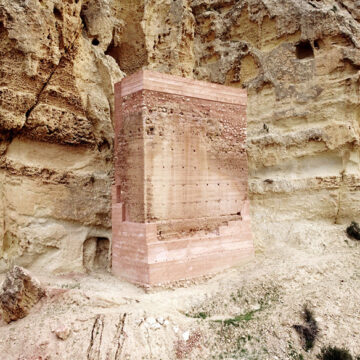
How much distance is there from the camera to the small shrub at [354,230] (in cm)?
1016

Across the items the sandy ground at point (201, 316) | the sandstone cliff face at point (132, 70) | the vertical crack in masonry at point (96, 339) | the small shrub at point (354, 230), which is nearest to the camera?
the vertical crack in masonry at point (96, 339)

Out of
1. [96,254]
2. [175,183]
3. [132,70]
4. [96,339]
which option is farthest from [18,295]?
[132,70]

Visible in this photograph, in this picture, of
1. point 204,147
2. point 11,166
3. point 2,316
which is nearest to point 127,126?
point 204,147

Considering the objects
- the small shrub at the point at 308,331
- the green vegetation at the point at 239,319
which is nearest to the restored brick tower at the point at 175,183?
the green vegetation at the point at 239,319

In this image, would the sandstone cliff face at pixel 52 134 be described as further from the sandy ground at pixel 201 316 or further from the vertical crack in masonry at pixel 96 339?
the vertical crack in masonry at pixel 96 339

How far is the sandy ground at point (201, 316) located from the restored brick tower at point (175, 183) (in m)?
0.58

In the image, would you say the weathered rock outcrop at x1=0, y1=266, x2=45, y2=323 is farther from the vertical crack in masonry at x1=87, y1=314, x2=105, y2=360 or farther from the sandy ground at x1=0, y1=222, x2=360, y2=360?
the vertical crack in masonry at x1=87, y1=314, x2=105, y2=360

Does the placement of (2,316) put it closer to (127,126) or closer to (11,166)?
(11,166)

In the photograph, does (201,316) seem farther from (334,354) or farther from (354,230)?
(354,230)

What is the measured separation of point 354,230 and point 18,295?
26.9ft

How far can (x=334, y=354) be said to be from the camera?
22.4ft

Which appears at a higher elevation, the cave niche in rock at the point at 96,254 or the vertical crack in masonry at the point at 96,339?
the cave niche in rock at the point at 96,254

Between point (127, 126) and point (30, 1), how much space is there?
407cm

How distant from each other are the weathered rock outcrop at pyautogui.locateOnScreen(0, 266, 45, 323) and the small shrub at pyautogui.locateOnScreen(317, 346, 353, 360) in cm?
552
